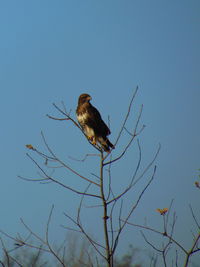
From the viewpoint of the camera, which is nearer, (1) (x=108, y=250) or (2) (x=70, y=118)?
(1) (x=108, y=250)

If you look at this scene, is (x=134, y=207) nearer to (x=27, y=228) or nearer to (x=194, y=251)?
(x=194, y=251)

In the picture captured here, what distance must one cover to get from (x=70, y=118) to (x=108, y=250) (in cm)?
138

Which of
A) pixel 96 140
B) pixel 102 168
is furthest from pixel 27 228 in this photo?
pixel 96 140

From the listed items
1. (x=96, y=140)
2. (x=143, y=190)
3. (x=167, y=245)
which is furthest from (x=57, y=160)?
(x=96, y=140)

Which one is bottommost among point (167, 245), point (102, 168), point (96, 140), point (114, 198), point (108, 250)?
point (108, 250)

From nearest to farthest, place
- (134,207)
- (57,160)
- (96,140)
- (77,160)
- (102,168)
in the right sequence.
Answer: (134,207), (102,168), (57,160), (77,160), (96,140)

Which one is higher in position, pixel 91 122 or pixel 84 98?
pixel 84 98

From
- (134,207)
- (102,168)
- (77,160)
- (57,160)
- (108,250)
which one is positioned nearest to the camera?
(108,250)

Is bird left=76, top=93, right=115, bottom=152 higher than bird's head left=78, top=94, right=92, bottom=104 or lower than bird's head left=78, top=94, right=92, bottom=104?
lower

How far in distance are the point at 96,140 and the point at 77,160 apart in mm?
3049

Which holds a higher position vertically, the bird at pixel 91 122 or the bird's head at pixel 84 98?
the bird's head at pixel 84 98

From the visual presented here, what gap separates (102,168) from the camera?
A: 3062 millimetres

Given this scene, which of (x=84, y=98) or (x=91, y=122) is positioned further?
(x=84, y=98)

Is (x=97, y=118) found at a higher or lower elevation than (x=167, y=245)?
higher
